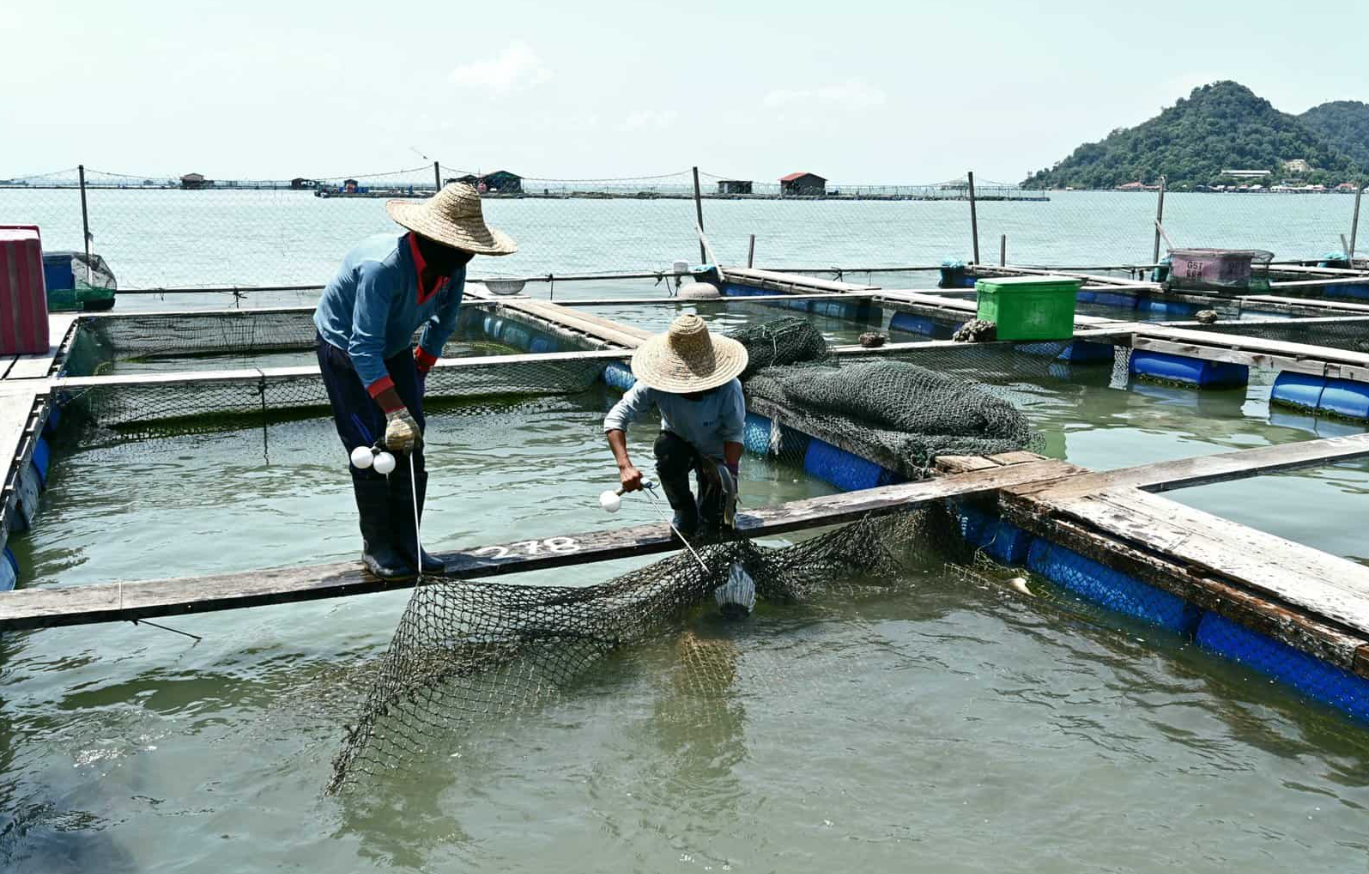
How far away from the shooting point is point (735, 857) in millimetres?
3250

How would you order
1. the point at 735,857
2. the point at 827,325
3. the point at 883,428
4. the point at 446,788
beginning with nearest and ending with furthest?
the point at 735,857 < the point at 446,788 < the point at 883,428 < the point at 827,325

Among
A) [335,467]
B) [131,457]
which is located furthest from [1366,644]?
[131,457]

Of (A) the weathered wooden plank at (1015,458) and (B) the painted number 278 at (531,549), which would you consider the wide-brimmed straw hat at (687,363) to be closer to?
(B) the painted number 278 at (531,549)

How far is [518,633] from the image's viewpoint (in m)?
4.36

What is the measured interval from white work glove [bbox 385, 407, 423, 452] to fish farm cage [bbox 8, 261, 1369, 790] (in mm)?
560

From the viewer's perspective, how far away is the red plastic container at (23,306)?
908 centimetres

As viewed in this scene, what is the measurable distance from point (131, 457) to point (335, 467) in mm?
1498

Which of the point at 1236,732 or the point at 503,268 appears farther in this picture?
the point at 503,268

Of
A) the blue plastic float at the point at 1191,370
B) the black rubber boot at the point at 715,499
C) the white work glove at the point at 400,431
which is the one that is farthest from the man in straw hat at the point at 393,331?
the blue plastic float at the point at 1191,370

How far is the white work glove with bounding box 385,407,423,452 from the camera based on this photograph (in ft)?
12.6

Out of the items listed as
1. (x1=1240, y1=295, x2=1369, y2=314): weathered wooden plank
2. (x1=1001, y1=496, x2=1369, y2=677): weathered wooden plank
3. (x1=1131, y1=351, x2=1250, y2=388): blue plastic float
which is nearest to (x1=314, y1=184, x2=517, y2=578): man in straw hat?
(x1=1001, y1=496, x2=1369, y2=677): weathered wooden plank

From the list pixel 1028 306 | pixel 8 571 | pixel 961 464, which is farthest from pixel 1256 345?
pixel 8 571

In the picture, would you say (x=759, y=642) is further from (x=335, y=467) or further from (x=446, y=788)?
(x=335, y=467)

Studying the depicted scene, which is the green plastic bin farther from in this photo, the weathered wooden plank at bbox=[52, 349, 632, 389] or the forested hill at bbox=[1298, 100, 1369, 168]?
the forested hill at bbox=[1298, 100, 1369, 168]
